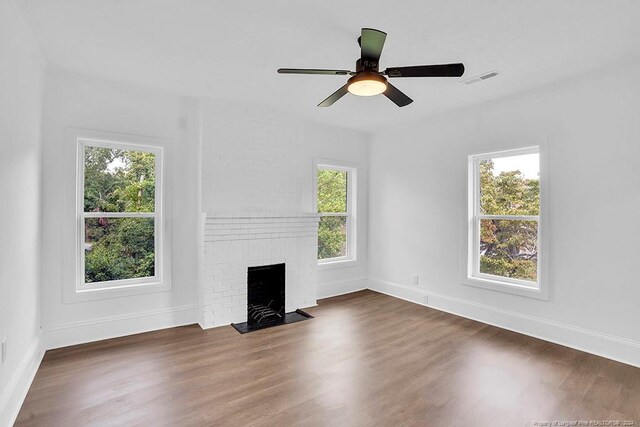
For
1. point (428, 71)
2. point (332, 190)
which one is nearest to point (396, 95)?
point (428, 71)

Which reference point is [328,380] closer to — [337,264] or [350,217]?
A: [337,264]

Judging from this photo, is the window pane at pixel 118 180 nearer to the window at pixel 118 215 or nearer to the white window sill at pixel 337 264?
the window at pixel 118 215

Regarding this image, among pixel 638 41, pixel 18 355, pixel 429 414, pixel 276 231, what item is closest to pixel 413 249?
pixel 276 231

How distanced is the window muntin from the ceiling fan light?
2.36 m

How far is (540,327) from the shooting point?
3516mm

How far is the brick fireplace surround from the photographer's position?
3852mm

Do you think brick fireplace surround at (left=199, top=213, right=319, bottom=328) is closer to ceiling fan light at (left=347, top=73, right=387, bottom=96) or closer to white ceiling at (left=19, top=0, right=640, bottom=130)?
white ceiling at (left=19, top=0, right=640, bottom=130)

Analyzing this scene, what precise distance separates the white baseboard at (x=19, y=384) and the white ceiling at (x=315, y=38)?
2.52 meters

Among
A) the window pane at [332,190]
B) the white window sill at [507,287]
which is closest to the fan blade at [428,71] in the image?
the white window sill at [507,287]

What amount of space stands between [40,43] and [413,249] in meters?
4.76

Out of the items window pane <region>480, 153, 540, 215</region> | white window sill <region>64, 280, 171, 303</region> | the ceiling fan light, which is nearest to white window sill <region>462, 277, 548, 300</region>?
window pane <region>480, 153, 540, 215</region>

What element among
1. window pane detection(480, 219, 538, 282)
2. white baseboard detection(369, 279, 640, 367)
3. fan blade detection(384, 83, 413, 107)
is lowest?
white baseboard detection(369, 279, 640, 367)

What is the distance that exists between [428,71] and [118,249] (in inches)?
141

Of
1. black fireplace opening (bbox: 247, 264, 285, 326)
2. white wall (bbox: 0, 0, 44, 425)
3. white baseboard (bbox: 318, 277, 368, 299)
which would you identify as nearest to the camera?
white wall (bbox: 0, 0, 44, 425)
